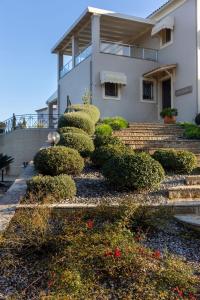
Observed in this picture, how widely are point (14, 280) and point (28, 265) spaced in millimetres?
320

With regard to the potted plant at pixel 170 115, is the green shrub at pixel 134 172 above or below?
below

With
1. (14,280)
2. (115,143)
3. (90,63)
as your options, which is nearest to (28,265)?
(14,280)

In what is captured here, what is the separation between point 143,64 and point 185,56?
285 cm

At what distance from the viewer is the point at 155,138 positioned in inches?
508

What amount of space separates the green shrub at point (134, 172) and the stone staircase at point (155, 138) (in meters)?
3.47

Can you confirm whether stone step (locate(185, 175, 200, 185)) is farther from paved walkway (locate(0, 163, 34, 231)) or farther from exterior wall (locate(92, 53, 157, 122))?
exterior wall (locate(92, 53, 157, 122))

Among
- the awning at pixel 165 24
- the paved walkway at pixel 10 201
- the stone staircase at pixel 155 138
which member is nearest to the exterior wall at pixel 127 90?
the awning at pixel 165 24

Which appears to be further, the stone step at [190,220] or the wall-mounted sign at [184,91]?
the wall-mounted sign at [184,91]

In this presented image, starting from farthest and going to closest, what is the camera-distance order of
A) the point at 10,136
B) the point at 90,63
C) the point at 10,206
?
the point at 10,136 → the point at 90,63 → the point at 10,206

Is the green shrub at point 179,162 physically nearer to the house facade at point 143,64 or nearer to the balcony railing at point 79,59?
the house facade at point 143,64

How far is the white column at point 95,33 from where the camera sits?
1950 cm

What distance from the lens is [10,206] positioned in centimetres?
641

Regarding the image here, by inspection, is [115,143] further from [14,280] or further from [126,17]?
[126,17]

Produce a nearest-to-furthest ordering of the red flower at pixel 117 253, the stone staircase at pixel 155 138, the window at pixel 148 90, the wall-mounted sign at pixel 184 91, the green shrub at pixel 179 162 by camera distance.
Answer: the red flower at pixel 117 253 < the green shrub at pixel 179 162 < the stone staircase at pixel 155 138 < the wall-mounted sign at pixel 184 91 < the window at pixel 148 90
